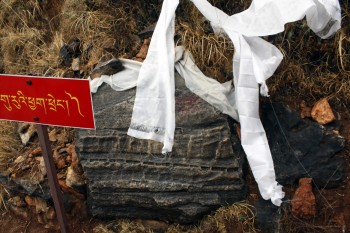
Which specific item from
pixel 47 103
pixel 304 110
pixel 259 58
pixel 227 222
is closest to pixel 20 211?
pixel 47 103

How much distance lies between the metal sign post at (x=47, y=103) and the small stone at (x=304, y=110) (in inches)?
57.2

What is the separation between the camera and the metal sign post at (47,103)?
1996mm

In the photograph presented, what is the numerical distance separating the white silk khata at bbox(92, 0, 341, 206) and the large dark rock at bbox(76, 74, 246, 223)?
18 cm

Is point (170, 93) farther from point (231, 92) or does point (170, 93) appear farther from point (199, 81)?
point (231, 92)

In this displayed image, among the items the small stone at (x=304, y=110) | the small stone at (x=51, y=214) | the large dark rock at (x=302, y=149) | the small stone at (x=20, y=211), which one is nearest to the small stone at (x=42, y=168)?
the small stone at (x=51, y=214)

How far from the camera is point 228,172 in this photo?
2.64 metres

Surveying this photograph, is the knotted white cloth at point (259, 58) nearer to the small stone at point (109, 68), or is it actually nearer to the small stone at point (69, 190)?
the small stone at point (109, 68)

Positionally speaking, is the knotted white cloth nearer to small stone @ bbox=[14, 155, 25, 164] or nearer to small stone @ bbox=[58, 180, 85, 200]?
small stone @ bbox=[58, 180, 85, 200]

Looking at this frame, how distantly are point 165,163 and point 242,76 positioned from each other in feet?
2.53

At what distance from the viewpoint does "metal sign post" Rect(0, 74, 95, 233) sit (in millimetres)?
1996

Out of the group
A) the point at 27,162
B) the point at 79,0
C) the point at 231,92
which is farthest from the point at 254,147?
the point at 79,0

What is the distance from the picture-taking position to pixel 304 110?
9.05 feet

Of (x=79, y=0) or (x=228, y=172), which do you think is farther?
(x=79, y=0)

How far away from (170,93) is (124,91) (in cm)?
49
